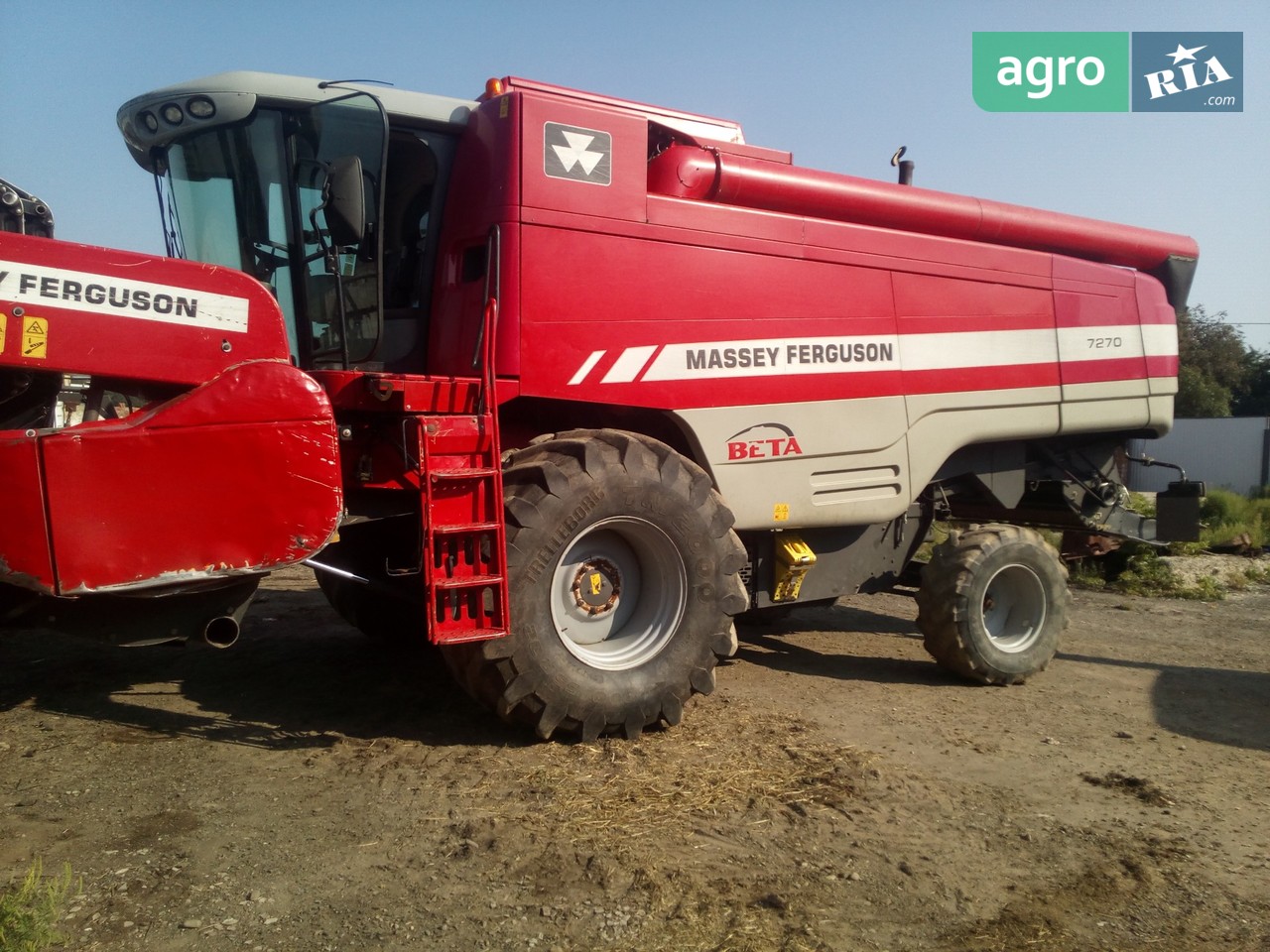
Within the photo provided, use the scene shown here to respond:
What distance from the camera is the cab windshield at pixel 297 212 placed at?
176 inches

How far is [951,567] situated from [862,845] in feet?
9.11

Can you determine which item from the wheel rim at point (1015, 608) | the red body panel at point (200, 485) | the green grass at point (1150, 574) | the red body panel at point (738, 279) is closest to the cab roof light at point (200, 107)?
the red body panel at point (738, 279)

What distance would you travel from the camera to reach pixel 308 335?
15.3 ft

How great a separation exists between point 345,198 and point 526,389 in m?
1.13

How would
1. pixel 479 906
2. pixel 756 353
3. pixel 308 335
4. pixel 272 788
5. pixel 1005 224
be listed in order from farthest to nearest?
pixel 1005 224, pixel 756 353, pixel 308 335, pixel 272 788, pixel 479 906

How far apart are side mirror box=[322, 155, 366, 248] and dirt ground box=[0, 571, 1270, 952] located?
2.28 m

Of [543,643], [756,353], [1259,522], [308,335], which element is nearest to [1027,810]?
[543,643]

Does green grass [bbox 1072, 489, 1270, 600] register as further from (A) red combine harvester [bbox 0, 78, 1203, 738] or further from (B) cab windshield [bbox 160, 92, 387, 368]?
(B) cab windshield [bbox 160, 92, 387, 368]

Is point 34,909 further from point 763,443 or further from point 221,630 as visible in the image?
point 763,443

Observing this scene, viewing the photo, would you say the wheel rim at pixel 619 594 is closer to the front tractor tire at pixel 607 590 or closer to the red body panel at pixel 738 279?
the front tractor tire at pixel 607 590

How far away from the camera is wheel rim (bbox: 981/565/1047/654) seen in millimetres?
6234

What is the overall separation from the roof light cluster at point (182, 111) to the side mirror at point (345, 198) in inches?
27.9

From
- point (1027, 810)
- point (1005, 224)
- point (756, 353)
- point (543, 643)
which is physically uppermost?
point (1005, 224)

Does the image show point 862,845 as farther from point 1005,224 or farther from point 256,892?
point 1005,224
